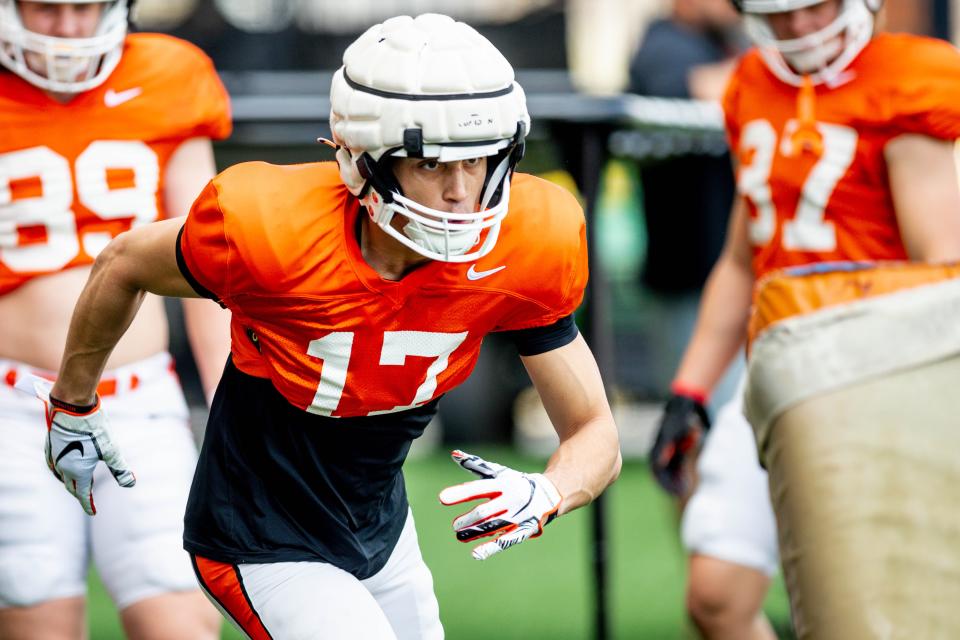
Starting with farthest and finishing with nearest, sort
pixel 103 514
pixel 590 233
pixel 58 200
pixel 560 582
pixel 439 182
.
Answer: pixel 560 582 → pixel 590 233 → pixel 58 200 → pixel 103 514 → pixel 439 182

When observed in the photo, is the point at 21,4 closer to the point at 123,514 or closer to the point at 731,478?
the point at 123,514

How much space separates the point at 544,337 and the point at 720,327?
1333 mm

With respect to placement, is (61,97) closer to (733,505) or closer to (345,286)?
(345,286)

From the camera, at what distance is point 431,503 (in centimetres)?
685

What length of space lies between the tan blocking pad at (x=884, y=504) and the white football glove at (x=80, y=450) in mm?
1456

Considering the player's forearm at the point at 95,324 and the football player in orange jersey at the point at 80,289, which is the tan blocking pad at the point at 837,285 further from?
the football player in orange jersey at the point at 80,289

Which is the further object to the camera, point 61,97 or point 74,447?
point 61,97

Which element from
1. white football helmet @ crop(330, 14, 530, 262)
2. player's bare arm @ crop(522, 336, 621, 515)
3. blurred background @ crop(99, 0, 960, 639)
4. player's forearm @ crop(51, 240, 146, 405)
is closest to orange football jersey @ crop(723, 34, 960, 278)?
blurred background @ crop(99, 0, 960, 639)

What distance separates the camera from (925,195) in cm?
360

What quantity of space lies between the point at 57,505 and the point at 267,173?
3.67ft

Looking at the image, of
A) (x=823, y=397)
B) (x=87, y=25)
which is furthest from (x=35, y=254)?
(x=823, y=397)

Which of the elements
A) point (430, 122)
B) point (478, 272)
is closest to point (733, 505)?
point (478, 272)

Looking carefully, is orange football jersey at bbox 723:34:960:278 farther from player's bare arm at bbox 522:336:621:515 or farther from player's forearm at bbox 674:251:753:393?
player's bare arm at bbox 522:336:621:515

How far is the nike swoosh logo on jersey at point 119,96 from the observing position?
11.7 ft
